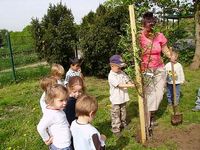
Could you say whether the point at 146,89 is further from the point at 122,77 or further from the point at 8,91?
the point at 8,91

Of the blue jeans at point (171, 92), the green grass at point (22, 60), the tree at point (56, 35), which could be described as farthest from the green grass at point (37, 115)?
the green grass at point (22, 60)

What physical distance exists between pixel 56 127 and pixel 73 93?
52 centimetres

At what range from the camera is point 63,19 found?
1171 cm

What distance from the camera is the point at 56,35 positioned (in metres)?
11.6

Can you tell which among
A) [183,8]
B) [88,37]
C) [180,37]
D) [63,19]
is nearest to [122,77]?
[88,37]

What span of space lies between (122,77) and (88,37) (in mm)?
5293

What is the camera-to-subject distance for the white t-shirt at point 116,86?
19.0 ft

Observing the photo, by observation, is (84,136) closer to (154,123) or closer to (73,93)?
(73,93)

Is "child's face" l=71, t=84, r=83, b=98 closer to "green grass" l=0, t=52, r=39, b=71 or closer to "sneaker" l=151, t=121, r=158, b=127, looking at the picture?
"sneaker" l=151, t=121, r=158, b=127

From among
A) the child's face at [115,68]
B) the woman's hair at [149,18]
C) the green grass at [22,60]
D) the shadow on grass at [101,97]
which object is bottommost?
the shadow on grass at [101,97]

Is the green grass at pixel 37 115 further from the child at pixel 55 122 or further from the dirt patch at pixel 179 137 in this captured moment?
the child at pixel 55 122

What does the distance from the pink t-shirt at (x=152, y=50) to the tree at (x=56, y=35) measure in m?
6.22

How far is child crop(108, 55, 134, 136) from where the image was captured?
5694 millimetres

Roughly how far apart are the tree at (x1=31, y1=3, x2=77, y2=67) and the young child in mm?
7186
